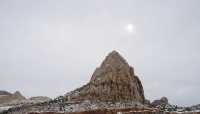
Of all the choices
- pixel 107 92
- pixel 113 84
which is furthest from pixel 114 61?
pixel 107 92

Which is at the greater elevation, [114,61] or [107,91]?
[114,61]

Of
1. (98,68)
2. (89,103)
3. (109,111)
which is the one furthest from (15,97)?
(109,111)

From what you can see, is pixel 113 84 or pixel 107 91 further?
pixel 113 84

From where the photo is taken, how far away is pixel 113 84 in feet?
164

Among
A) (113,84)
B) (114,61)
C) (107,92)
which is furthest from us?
(114,61)

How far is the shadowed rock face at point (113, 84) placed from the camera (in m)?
48.9

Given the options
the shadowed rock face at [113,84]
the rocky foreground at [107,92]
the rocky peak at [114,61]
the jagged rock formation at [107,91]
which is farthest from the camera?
the rocky peak at [114,61]

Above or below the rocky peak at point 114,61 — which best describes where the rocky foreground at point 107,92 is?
below

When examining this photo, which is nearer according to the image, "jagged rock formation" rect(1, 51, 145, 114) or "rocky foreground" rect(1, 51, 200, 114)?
"rocky foreground" rect(1, 51, 200, 114)

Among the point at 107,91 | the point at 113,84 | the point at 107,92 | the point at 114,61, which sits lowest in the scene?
the point at 107,92

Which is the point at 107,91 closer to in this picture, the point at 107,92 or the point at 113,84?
the point at 107,92

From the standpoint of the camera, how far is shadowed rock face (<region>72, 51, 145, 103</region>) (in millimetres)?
48906

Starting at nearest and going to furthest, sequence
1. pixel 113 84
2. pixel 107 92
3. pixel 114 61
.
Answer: pixel 107 92
pixel 113 84
pixel 114 61

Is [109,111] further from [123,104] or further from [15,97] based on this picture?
[15,97]
